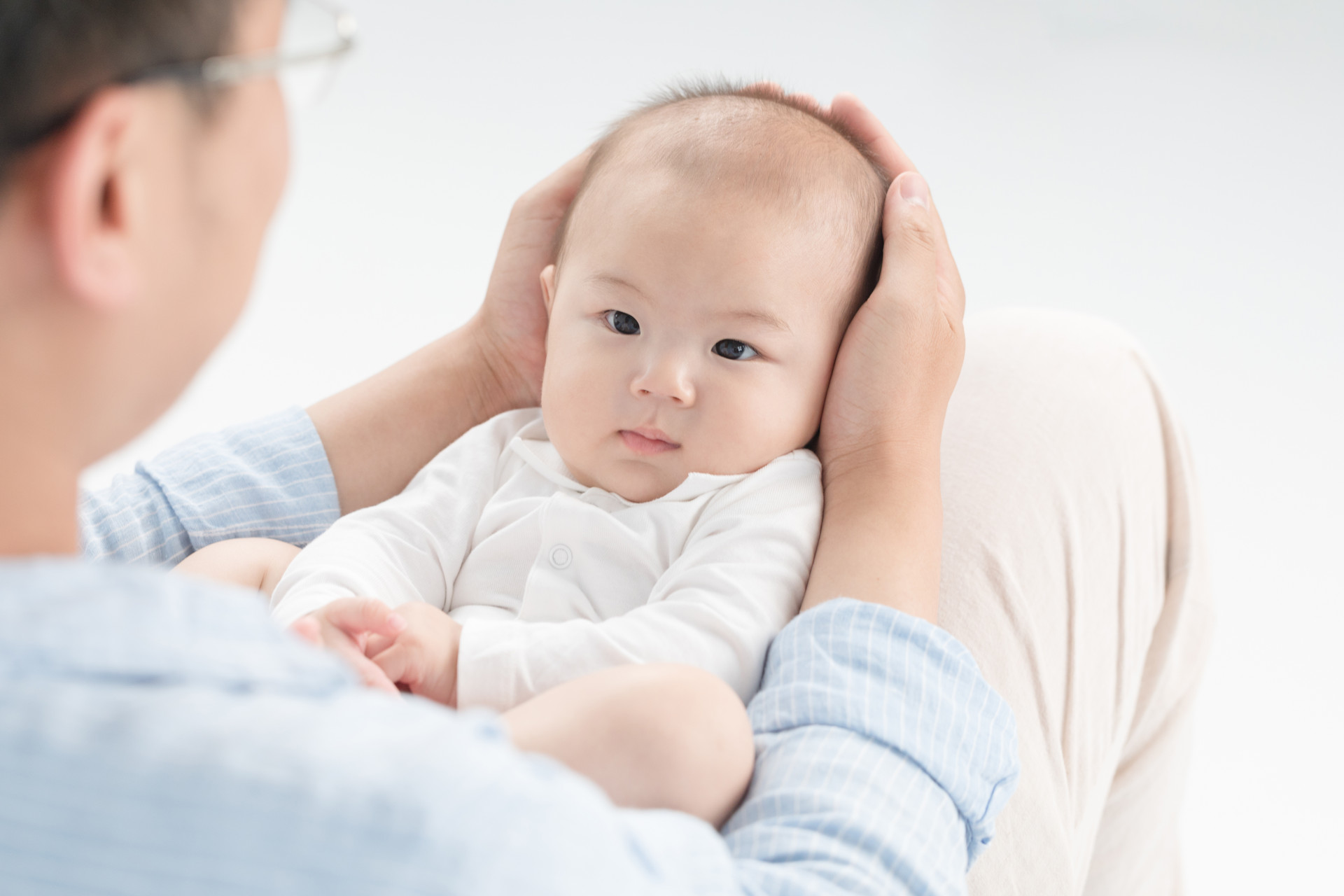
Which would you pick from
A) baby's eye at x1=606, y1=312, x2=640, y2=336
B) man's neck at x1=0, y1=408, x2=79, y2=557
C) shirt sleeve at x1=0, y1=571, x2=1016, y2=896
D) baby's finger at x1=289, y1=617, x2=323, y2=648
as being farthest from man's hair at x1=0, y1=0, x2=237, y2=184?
baby's eye at x1=606, y1=312, x2=640, y2=336

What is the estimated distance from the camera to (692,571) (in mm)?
1210

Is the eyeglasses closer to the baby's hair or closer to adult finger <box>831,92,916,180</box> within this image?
the baby's hair

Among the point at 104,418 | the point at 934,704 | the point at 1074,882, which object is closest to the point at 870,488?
the point at 934,704

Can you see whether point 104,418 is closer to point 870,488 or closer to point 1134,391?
point 870,488

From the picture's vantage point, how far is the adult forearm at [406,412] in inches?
61.2

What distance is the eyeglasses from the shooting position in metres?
0.63

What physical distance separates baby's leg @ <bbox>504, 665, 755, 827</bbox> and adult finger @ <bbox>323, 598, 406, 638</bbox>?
0.16 metres

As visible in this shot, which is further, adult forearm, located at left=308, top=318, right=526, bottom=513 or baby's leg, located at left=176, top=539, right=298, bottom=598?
adult forearm, located at left=308, top=318, right=526, bottom=513

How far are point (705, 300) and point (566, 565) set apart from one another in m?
0.34

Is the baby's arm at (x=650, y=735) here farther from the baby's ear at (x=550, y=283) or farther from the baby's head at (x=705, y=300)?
the baby's ear at (x=550, y=283)

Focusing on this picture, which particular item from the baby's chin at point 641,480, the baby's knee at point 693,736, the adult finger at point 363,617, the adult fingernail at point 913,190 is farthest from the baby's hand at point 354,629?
the adult fingernail at point 913,190

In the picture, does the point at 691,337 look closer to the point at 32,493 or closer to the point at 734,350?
the point at 734,350

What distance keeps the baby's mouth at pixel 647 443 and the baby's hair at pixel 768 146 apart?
29cm

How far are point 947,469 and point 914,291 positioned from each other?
242 mm
